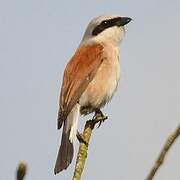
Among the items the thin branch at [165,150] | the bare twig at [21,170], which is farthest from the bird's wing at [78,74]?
the bare twig at [21,170]

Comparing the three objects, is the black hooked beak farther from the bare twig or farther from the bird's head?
the bare twig

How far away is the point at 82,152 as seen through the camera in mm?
2266

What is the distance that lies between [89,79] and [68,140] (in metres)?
1.11

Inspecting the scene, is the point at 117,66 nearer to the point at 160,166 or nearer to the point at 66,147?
the point at 66,147

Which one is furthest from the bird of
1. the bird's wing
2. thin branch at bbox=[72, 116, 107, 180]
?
thin branch at bbox=[72, 116, 107, 180]

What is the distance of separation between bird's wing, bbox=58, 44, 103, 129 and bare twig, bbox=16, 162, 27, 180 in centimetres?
354

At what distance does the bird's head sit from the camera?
622 cm

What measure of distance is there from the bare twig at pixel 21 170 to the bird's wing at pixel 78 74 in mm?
3543

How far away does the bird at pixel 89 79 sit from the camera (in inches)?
187

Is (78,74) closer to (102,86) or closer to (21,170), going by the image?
(102,86)

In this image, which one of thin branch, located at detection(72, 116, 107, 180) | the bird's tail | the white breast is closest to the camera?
thin branch, located at detection(72, 116, 107, 180)

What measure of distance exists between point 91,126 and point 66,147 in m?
1.38

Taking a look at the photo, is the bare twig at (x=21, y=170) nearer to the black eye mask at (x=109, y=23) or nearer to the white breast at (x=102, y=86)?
the white breast at (x=102, y=86)

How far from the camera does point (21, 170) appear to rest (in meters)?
1.23
